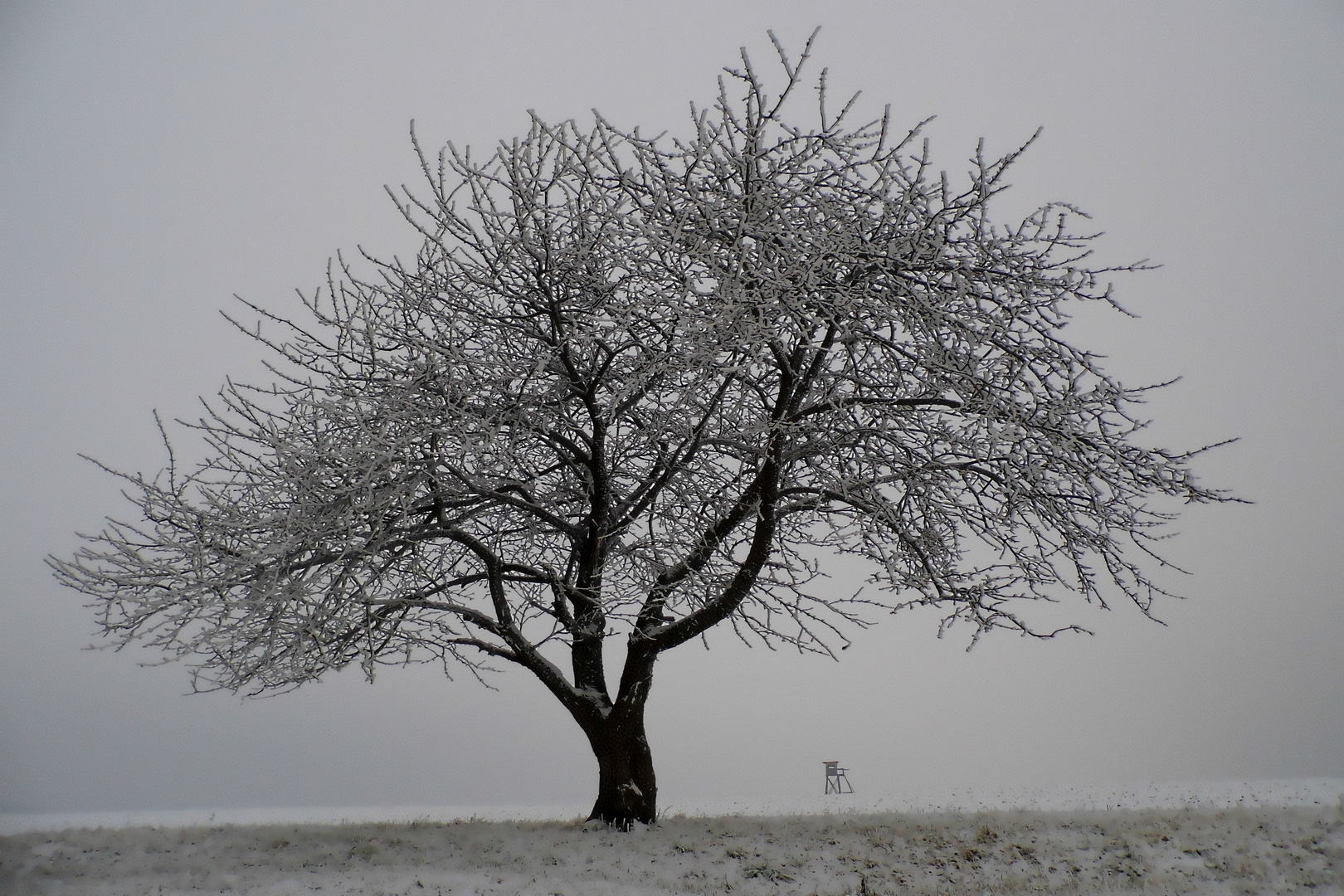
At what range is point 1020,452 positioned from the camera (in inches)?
274

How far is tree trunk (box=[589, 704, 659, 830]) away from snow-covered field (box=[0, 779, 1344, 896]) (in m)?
0.23

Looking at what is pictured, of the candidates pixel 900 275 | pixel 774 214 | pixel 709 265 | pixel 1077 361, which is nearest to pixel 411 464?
pixel 709 265

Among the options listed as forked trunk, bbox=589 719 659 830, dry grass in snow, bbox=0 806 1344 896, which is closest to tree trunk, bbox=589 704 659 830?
forked trunk, bbox=589 719 659 830

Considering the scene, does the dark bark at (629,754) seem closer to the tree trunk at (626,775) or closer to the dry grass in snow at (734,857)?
the tree trunk at (626,775)

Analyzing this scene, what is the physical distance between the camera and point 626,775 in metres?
8.54

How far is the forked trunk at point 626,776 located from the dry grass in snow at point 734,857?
0.24 metres

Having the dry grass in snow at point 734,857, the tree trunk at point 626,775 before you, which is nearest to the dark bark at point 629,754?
the tree trunk at point 626,775

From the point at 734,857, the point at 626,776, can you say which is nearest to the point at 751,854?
the point at 734,857

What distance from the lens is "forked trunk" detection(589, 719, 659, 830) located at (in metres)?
8.48

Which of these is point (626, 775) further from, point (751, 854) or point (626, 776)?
point (751, 854)

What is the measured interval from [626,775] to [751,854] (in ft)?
4.94

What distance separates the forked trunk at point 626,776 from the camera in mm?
8477

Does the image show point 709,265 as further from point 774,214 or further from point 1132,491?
point 1132,491

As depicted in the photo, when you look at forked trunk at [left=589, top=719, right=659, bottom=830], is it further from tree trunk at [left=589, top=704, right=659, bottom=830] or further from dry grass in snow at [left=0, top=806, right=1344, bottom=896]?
dry grass in snow at [left=0, top=806, right=1344, bottom=896]
